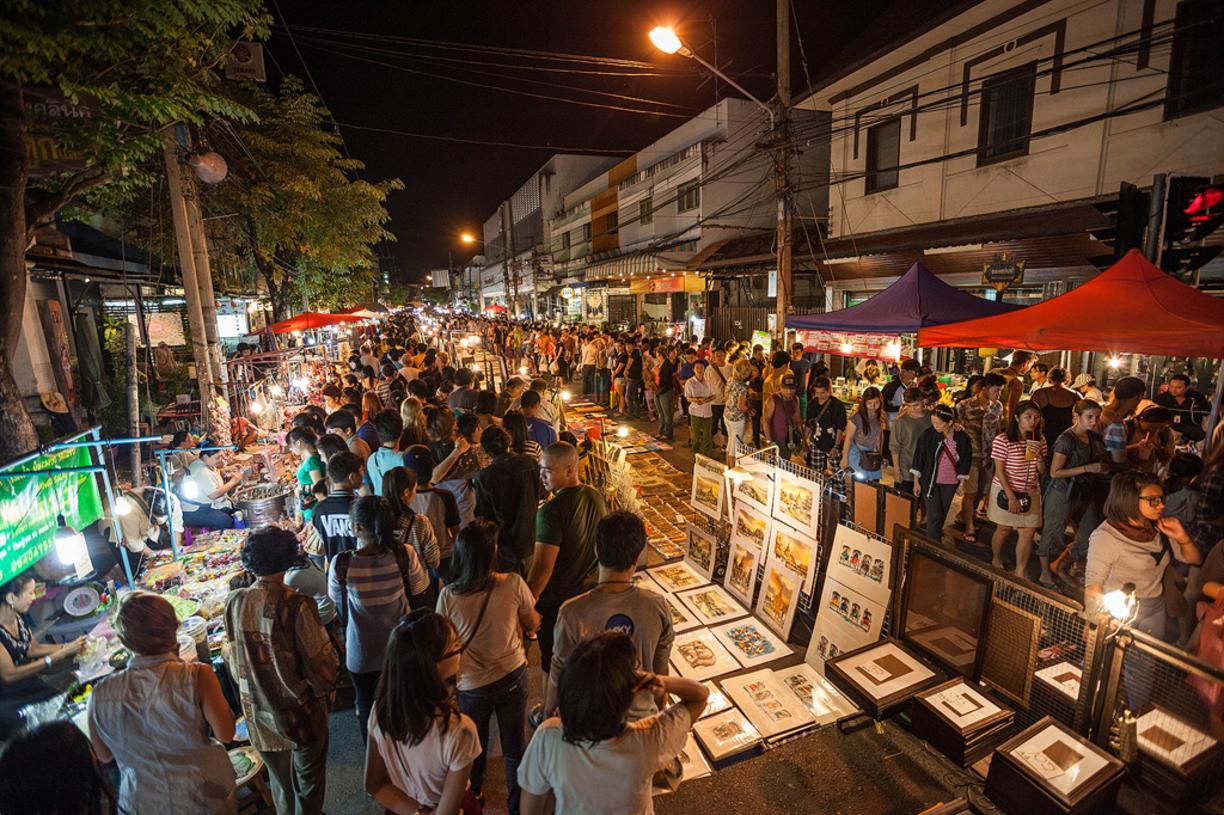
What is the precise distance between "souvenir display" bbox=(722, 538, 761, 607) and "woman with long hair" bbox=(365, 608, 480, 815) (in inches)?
136

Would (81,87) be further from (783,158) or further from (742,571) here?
(783,158)

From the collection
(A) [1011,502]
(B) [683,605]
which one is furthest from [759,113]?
(B) [683,605]

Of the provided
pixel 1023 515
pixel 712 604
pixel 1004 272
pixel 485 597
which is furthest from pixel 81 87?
pixel 1004 272

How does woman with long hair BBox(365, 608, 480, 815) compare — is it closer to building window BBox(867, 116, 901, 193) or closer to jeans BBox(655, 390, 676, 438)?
jeans BBox(655, 390, 676, 438)

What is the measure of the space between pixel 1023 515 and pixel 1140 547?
2.18 m

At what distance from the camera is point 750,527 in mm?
5262

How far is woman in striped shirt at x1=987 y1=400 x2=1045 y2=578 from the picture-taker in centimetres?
567

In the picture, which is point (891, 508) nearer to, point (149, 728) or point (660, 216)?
point (149, 728)

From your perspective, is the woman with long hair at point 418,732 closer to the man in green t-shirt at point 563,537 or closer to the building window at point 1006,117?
the man in green t-shirt at point 563,537

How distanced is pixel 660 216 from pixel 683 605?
94.7 feet

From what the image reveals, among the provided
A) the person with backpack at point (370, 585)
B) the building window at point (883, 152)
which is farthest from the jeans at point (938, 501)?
the building window at point (883, 152)

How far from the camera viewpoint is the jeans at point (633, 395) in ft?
48.0

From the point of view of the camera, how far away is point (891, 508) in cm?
423

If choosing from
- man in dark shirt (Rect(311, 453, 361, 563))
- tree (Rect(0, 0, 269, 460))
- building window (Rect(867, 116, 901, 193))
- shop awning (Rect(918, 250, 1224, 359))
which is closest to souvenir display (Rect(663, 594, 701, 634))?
man in dark shirt (Rect(311, 453, 361, 563))
